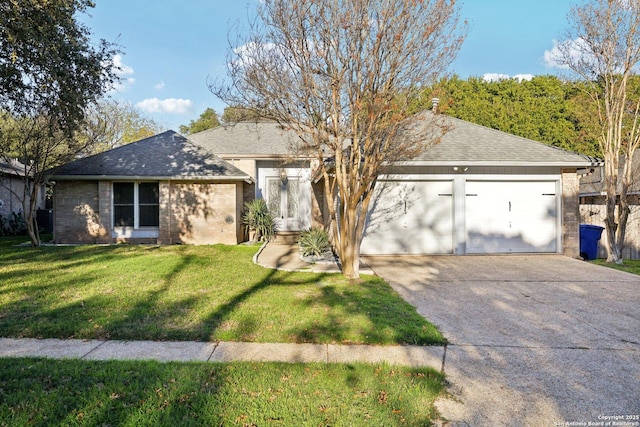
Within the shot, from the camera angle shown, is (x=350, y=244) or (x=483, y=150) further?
(x=483, y=150)

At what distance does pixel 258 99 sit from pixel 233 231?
6180mm

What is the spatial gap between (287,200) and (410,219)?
6854mm

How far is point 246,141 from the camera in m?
17.3

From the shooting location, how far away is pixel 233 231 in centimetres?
1321

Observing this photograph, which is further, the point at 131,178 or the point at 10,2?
the point at 131,178

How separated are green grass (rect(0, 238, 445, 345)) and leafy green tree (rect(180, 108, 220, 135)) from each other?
27.6 metres

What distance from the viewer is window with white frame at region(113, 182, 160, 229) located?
516 inches

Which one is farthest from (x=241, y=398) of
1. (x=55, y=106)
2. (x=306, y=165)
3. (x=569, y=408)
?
(x=306, y=165)

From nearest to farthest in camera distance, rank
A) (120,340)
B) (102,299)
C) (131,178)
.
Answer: (120,340) → (102,299) → (131,178)

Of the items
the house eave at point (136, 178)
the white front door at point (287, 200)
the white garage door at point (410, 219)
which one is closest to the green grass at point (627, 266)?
the white garage door at point (410, 219)

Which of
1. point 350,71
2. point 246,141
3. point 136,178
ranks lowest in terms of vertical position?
point 136,178

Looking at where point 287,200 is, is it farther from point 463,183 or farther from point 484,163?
point 484,163

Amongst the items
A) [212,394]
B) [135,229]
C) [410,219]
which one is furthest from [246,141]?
[212,394]

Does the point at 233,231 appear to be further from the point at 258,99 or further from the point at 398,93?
the point at 398,93
